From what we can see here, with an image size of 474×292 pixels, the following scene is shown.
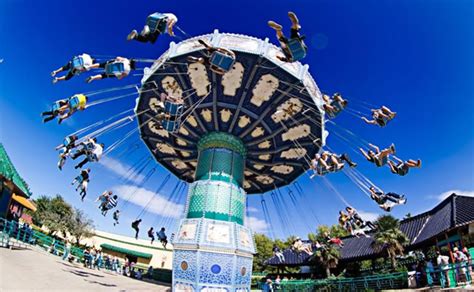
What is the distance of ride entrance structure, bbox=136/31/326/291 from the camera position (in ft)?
40.4

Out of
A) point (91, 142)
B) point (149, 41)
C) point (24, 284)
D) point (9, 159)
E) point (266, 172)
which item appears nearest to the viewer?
point (24, 284)

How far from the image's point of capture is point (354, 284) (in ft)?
61.5

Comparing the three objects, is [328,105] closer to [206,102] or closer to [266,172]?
[206,102]

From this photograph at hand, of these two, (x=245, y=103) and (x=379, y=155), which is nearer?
(x=379, y=155)

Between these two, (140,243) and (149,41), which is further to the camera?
(140,243)

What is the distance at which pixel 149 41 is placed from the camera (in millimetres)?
9859

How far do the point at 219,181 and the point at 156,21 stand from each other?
7605 mm

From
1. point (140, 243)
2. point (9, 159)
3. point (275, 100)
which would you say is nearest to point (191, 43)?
point (275, 100)

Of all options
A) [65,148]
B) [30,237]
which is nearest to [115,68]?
[65,148]

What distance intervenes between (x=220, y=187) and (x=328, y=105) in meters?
6.13

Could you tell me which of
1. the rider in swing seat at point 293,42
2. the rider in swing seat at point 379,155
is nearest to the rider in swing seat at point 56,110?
the rider in swing seat at point 293,42

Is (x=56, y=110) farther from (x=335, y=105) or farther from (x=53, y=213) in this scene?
(x=53, y=213)

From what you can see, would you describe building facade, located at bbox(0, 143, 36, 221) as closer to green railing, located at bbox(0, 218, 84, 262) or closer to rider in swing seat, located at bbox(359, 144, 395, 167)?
green railing, located at bbox(0, 218, 84, 262)

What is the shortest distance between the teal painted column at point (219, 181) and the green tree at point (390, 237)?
1381 centimetres
